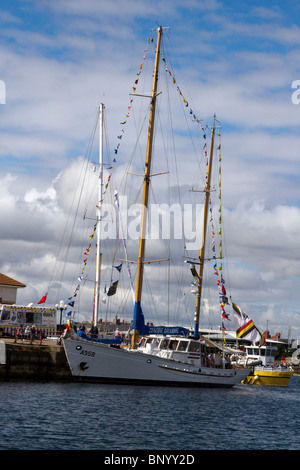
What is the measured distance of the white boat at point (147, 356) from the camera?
4547 centimetres

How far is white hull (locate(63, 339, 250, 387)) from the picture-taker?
149 feet

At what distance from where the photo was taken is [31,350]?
45.7 meters

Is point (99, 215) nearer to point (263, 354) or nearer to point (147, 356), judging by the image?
point (147, 356)

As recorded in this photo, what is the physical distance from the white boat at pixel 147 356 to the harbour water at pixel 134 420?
111 centimetres

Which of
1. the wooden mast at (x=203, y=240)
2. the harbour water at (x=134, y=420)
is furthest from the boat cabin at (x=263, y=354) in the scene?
the harbour water at (x=134, y=420)

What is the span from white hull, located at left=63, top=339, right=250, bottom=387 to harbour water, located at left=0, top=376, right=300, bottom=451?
893mm

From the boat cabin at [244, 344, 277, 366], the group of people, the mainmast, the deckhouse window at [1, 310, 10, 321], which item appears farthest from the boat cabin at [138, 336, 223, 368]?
the boat cabin at [244, 344, 277, 366]

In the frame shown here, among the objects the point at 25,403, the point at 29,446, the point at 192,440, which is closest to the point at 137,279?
the point at 25,403

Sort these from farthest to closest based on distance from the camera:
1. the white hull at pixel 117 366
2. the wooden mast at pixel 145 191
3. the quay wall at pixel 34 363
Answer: the wooden mast at pixel 145 191, the white hull at pixel 117 366, the quay wall at pixel 34 363

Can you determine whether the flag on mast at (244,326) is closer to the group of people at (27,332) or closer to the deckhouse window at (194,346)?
the deckhouse window at (194,346)

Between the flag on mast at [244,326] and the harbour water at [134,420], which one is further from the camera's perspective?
the flag on mast at [244,326]

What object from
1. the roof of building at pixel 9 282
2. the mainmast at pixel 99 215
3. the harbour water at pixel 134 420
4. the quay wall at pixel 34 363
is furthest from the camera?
the roof of building at pixel 9 282
